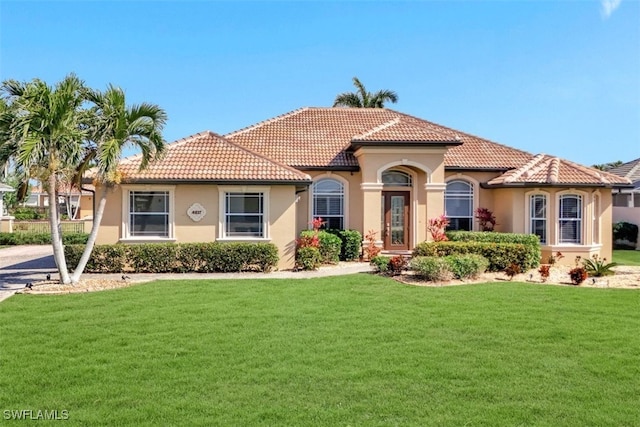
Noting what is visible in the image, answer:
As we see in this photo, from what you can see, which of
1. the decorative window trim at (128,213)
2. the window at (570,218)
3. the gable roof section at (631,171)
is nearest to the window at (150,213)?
the decorative window trim at (128,213)

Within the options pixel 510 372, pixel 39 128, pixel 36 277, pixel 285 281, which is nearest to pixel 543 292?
pixel 510 372

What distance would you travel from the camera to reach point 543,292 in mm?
12125

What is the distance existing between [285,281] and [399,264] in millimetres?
3877

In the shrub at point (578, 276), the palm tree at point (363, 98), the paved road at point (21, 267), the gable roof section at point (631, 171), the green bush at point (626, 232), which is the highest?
the palm tree at point (363, 98)

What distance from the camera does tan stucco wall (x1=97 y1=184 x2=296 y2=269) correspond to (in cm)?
1622

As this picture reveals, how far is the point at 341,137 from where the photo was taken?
22328 millimetres

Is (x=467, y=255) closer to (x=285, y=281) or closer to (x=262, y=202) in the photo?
(x=285, y=281)

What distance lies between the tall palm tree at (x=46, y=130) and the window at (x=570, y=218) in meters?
18.5

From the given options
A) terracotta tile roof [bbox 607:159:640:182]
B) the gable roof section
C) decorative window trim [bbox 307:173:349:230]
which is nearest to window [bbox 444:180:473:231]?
decorative window trim [bbox 307:173:349:230]

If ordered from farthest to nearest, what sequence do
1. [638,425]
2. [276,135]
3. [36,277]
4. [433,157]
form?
[276,135]
[433,157]
[36,277]
[638,425]

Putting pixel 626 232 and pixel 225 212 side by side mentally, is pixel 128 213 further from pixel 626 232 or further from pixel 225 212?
pixel 626 232

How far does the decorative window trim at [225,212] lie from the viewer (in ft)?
54.3
